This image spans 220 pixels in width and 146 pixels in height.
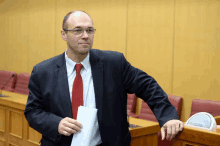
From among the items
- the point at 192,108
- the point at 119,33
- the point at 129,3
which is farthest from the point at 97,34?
the point at 192,108

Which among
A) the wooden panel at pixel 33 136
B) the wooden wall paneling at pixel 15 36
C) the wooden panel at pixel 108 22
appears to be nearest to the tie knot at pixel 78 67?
the wooden panel at pixel 33 136

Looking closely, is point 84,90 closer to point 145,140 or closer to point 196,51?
point 145,140

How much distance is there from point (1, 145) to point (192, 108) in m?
3.00

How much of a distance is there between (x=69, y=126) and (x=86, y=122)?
0.32 feet

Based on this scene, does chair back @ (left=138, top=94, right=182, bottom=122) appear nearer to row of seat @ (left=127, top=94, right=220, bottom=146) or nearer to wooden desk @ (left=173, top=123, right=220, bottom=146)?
row of seat @ (left=127, top=94, right=220, bottom=146)

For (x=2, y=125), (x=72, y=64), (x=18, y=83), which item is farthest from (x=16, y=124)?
(x=18, y=83)

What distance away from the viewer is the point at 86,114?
1.58 m

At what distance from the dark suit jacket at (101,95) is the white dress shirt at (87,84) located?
0.03 m

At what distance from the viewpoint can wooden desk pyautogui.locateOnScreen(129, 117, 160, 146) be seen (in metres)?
2.82

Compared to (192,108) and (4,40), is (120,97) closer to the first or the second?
(192,108)

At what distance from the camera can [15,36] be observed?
8.29 m

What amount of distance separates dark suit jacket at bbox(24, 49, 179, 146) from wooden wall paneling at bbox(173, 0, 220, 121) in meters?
3.13

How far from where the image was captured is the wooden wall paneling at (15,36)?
7984 millimetres

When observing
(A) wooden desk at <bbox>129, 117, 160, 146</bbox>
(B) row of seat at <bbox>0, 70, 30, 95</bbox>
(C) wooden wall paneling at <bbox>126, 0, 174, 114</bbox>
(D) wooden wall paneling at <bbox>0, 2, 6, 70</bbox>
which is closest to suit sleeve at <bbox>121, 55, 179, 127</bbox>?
(A) wooden desk at <bbox>129, 117, 160, 146</bbox>
